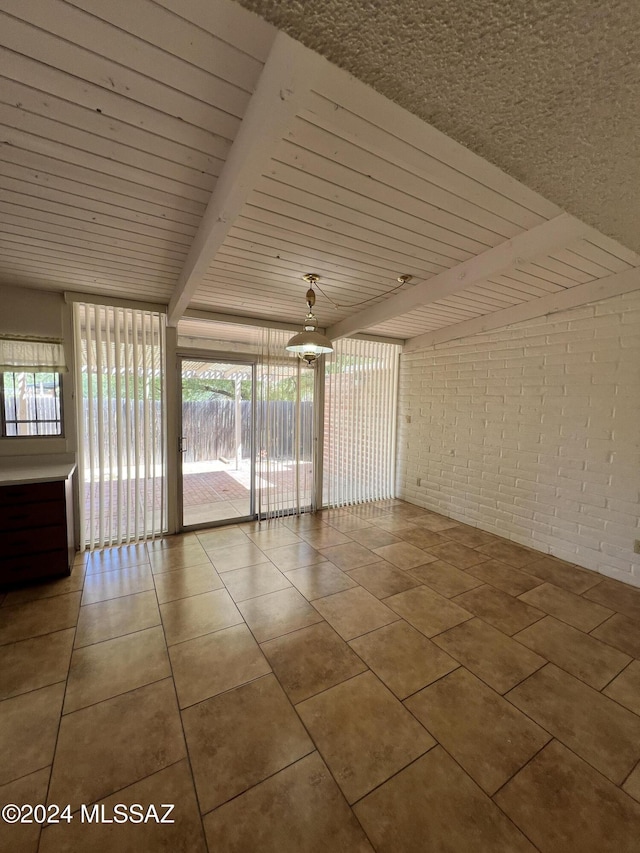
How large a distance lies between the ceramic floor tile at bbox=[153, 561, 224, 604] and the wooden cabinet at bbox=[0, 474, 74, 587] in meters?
0.83

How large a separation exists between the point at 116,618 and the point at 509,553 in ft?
11.9

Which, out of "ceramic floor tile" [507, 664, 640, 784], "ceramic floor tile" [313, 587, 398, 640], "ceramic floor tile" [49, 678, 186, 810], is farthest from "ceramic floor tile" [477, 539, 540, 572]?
"ceramic floor tile" [49, 678, 186, 810]

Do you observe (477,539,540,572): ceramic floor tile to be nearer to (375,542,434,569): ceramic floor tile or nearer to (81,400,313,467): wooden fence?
(375,542,434,569): ceramic floor tile

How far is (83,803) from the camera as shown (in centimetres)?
130

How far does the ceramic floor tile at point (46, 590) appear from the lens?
8.43 ft

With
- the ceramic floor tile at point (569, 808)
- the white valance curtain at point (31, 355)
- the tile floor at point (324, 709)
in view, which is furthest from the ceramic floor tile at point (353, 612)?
the white valance curtain at point (31, 355)

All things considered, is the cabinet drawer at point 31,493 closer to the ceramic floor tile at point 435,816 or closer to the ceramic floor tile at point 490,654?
the ceramic floor tile at point 435,816

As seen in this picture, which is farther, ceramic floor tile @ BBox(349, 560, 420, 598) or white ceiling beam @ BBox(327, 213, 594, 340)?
ceramic floor tile @ BBox(349, 560, 420, 598)

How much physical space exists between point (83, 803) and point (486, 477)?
13.7 ft

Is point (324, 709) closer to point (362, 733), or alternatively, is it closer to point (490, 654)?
point (362, 733)

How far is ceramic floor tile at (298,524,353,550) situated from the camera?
12.1 ft

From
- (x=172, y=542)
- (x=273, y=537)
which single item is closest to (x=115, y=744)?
(x=172, y=542)

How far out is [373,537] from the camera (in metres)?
3.90

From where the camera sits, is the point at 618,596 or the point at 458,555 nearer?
the point at 618,596
